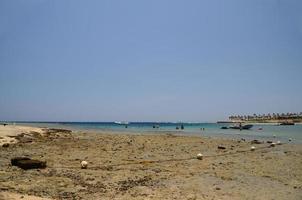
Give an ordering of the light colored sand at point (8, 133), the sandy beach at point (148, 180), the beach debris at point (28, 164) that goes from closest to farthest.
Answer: the sandy beach at point (148, 180) < the beach debris at point (28, 164) < the light colored sand at point (8, 133)

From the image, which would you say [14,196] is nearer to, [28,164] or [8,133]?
[28,164]

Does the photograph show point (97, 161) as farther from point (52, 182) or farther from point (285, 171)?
point (285, 171)

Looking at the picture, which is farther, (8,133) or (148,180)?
(8,133)

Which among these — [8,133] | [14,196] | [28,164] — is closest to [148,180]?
[28,164]

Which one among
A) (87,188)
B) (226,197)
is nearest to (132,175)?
(87,188)

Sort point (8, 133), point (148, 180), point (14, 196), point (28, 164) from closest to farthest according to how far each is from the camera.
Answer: point (14, 196)
point (148, 180)
point (28, 164)
point (8, 133)

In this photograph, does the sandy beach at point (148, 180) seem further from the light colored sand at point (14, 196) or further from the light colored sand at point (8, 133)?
the light colored sand at point (8, 133)

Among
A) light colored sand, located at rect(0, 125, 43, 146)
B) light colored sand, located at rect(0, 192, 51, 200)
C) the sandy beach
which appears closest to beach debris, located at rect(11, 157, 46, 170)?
the sandy beach

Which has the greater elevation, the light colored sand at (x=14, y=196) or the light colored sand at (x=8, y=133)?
the light colored sand at (x=8, y=133)

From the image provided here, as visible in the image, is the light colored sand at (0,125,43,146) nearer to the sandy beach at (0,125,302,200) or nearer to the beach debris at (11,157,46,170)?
the sandy beach at (0,125,302,200)

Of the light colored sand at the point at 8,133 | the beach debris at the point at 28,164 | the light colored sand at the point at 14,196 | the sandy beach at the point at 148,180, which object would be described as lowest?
the sandy beach at the point at 148,180

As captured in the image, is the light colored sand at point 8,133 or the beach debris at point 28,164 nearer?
the beach debris at point 28,164

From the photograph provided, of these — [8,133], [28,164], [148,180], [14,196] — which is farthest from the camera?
[8,133]

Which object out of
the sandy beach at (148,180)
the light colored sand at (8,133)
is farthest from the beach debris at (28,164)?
the light colored sand at (8,133)
